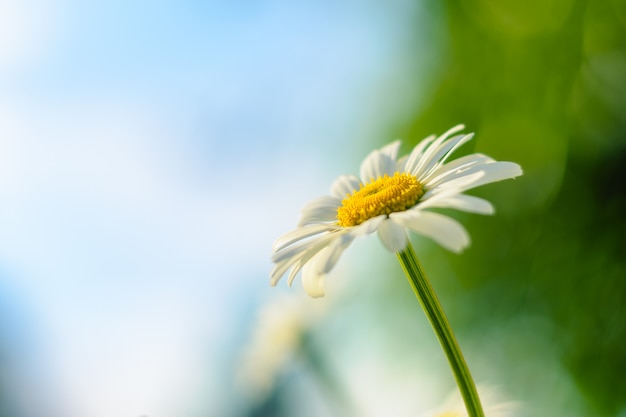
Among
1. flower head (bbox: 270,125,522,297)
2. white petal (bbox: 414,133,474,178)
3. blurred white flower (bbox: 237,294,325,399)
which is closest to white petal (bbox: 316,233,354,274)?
flower head (bbox: 270,125,522,297)

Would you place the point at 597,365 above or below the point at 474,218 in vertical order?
below

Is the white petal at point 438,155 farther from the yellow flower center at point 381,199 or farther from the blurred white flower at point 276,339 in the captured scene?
the blurred white flower at point 276,339

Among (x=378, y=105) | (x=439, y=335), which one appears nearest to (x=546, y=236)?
(x=378, y=105)

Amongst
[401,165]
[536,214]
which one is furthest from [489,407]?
[536,214]

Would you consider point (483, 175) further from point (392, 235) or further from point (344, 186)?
point (344, 186)

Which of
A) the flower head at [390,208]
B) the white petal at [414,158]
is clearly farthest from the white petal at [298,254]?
the white petal at [414,158]

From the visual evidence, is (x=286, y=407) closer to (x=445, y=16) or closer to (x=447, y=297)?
(x=447, y=297)
